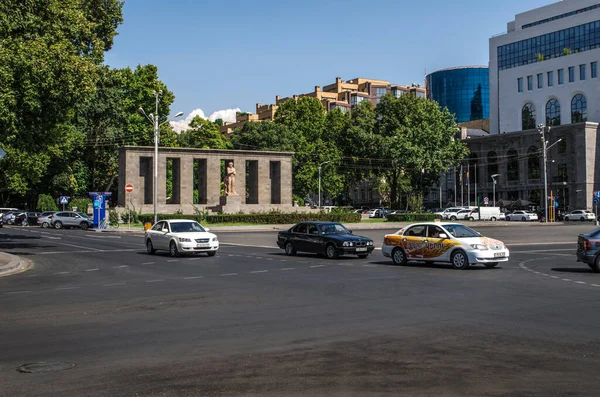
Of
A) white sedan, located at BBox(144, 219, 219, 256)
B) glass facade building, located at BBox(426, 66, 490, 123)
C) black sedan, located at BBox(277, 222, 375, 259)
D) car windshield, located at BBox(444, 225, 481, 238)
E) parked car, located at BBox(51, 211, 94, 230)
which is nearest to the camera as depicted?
car windshield, located at BBox(444, 225, 481, 238)

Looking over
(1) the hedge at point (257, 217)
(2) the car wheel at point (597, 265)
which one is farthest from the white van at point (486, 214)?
(2) the car wheel at point (597, 265)

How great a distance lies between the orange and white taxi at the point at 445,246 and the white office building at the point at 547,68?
78.0 metres

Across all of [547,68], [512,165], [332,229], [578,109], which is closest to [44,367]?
[332,229]

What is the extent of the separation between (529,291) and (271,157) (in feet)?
193

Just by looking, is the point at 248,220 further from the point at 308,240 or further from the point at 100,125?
the point at 308,240

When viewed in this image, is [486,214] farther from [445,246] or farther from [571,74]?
[445,246]

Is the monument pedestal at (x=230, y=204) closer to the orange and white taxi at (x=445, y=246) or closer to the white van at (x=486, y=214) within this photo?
the white van at (x=486, y=214)

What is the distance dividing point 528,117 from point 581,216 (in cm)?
2667

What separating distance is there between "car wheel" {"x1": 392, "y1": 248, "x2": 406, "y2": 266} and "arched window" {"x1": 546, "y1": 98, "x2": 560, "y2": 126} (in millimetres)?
80750

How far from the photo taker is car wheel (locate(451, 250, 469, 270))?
20.8 meters

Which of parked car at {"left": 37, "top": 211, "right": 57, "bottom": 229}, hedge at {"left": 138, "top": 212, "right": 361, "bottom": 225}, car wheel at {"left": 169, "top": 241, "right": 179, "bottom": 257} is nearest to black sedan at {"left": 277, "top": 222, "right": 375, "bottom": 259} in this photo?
car wheel at {"left": 169, "top": 241, "right": 179, "bottom": 257}

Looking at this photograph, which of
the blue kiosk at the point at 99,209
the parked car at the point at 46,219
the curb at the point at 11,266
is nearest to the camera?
the curb at the point at 11,266

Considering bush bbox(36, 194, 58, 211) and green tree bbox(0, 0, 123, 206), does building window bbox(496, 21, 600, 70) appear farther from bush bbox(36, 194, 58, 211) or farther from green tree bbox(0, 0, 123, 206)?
green tree bbox(0, 0, 123, 206)

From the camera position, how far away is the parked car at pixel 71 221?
194ft
